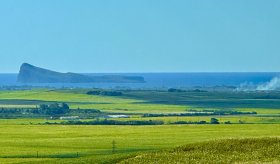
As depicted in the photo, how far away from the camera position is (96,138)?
84062 millimetres

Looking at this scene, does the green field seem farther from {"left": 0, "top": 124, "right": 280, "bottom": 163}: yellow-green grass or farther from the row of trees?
the row of trees

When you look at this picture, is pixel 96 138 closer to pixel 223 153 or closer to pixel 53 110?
pixel 223 153

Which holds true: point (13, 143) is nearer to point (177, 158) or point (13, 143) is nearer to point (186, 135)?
point (186, 135)

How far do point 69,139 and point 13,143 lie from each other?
20.2 feet

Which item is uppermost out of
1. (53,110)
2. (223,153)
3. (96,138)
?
(223,153)

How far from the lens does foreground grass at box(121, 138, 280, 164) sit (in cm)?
4793

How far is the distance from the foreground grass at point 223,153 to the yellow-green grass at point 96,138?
557 centimetres

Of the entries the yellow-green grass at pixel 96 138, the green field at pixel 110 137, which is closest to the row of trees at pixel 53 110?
the green field at pixel 110 137

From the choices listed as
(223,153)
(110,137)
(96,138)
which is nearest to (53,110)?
(110,137)

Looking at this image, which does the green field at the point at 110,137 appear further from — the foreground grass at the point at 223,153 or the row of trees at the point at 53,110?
the row of trees at the point at 53,110

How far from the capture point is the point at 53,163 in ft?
193

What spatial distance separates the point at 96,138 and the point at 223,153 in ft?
115

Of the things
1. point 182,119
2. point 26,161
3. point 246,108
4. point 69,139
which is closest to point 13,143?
point 69,139

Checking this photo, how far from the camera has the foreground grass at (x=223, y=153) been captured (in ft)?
157
